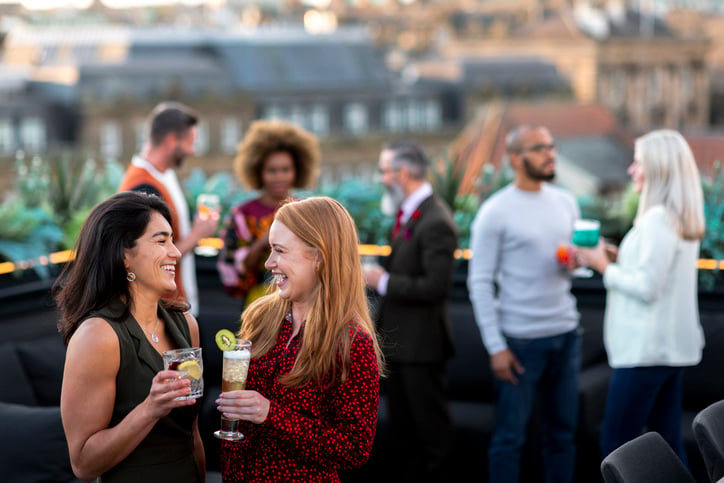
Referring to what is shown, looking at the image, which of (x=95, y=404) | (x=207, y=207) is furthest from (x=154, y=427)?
(x=207, y=207)

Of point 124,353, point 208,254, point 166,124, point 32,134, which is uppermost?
point 166,124

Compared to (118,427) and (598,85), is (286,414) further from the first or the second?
(598,85)

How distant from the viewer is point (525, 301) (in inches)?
167

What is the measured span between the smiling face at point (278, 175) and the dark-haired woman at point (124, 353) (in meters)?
2.02

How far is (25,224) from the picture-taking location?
5.41m

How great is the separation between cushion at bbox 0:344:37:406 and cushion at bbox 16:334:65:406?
0.03 m

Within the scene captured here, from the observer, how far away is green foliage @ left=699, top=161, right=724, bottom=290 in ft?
17.8

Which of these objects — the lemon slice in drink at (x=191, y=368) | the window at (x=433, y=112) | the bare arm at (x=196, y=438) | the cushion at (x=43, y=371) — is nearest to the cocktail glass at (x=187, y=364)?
the lemon slice in drink at (x=191, y=368)

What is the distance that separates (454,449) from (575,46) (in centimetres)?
8328

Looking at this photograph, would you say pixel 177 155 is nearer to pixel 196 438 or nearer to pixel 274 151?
pixel 274 151

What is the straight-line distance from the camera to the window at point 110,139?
59.8 m

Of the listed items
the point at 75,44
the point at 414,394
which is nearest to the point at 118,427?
the point at 414,394

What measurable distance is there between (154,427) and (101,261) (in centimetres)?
42

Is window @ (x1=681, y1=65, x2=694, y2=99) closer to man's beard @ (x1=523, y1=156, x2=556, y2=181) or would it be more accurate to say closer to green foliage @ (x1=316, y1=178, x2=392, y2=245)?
green foliage @ (x1=316, y1=178, x2=392, y2=245)
